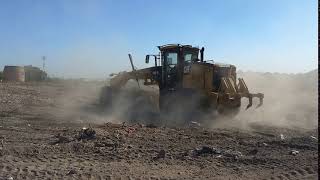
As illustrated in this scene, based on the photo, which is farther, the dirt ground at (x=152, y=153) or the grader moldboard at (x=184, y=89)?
the grader moldboard at (x=184, y=89)

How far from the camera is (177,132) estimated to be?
14.7 m

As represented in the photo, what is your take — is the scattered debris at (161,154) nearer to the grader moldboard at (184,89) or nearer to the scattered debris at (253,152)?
the scattered debris at (253,152)

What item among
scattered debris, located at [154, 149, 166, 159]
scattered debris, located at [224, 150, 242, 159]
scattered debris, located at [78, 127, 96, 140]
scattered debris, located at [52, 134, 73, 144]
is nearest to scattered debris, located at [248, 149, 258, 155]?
scattered debris, located at [224, 150, 242, 159]

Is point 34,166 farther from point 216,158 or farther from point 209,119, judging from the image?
point 209,119

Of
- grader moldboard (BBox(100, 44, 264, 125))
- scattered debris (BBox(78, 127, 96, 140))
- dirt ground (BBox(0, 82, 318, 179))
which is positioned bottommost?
dirt ground (BBox(0, 82, 318, 179))

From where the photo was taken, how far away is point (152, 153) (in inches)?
442

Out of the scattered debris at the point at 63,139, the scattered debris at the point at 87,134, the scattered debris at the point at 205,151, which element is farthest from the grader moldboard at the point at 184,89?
the scattered debris at the point at 205,151

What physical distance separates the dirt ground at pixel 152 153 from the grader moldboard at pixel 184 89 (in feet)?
8.87

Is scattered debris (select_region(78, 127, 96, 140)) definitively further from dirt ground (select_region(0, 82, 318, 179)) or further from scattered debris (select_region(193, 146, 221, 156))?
scattered debris (select_region(193, 146, 221, 156))

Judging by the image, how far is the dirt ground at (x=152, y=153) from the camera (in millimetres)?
9438

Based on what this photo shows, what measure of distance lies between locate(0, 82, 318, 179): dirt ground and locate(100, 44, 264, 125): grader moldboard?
2704 millimetres

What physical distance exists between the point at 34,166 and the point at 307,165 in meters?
5.57

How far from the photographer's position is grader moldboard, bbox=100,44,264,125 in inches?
735

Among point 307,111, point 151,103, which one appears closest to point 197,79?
point 151,103
